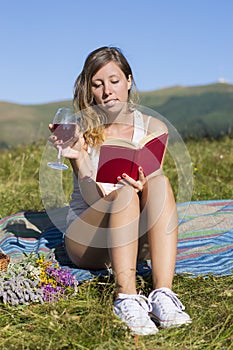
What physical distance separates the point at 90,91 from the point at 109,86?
0.11 meters

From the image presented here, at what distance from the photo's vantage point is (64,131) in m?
2.51

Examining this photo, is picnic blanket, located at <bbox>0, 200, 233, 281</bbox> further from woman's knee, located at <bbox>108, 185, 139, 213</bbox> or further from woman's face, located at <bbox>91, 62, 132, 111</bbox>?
woman's face, located at <bbox>91, 62, 132, 111</bbox>

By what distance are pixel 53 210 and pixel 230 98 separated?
12291mm

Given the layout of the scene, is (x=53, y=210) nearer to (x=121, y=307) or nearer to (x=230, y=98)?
(x=121, y=307)

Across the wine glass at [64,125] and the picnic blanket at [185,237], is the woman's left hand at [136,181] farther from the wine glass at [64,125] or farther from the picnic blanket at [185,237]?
the picnic blanket at [185,237]

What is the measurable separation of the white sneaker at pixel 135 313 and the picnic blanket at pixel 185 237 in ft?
1.64

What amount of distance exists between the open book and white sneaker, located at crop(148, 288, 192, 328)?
54 centimetres

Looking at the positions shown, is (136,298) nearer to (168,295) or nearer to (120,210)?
(168,295)

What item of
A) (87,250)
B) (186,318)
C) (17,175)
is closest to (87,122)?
(87,250)

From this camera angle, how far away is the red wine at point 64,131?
248cm

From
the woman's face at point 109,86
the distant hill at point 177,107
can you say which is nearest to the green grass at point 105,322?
the woman's face at point 109,86

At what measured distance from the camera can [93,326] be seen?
2125 millimetres

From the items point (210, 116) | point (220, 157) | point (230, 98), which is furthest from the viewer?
point (230, 98)

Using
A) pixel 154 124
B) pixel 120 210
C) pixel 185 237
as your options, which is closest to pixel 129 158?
pixel 120 210
